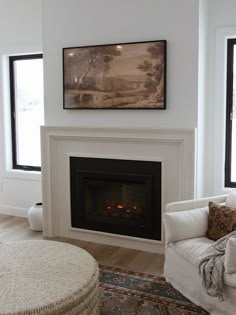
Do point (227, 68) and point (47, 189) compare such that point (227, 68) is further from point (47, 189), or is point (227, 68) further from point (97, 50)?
point (47, 189)

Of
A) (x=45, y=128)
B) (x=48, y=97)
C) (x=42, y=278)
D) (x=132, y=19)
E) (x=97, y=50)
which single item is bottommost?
(x=42, y=278)

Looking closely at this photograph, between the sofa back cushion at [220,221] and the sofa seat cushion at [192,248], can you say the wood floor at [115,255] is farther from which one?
the sofa back cushion at [220,221]

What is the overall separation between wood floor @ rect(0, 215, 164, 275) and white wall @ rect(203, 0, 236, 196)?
92 centimetres

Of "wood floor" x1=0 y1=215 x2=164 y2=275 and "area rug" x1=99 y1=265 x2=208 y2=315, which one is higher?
"wood floor" x1=0 y1=215 x2=164 y2=275

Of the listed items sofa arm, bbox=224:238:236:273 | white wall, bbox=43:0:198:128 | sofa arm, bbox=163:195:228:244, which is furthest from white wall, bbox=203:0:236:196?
sofa arm, bbox=224:238:236:273

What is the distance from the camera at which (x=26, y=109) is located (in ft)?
17.0

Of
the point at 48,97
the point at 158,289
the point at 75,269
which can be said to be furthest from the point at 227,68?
the point at 75,269

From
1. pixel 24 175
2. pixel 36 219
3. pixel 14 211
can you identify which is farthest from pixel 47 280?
pixel 14 211

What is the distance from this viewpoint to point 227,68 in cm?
397

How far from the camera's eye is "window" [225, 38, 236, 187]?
3.95 meters

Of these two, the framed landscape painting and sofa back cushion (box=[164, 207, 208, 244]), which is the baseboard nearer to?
the framed landscape painting

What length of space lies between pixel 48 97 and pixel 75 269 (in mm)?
2309

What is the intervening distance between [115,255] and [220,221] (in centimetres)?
128

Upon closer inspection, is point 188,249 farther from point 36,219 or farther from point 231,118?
point 36,219
